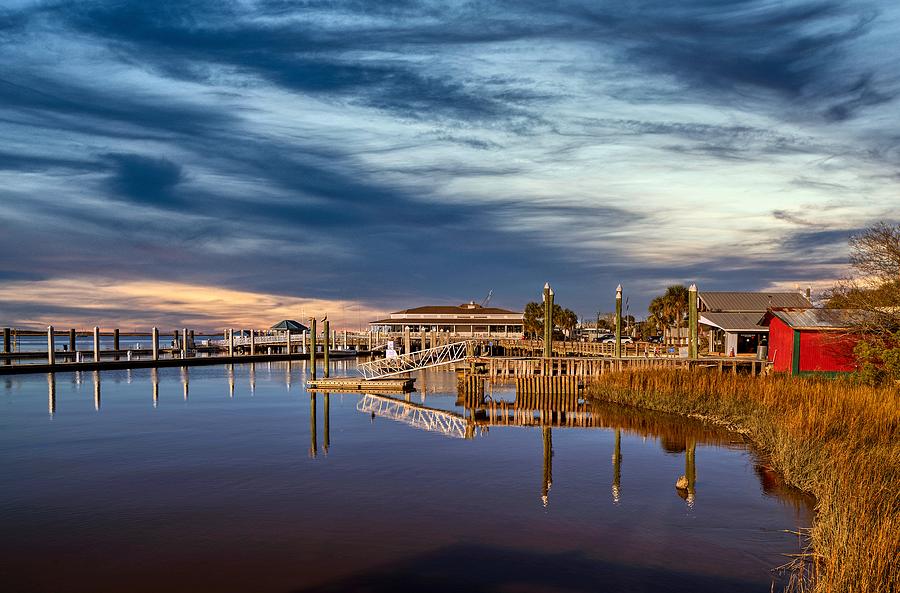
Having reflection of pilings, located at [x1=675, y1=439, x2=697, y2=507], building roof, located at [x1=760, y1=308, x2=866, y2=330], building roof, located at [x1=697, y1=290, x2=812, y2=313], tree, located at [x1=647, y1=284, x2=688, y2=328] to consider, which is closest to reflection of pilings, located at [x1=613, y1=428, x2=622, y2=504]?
reflection of pilings, located at [x1=675, y1=439, x2=697, y2=507]

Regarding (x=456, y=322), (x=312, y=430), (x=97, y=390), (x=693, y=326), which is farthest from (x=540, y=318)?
(x=312, y=430)

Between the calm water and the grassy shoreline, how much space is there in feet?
3.19

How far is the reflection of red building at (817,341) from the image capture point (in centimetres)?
3762

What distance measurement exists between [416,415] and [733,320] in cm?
3546

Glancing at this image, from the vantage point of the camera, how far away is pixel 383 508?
15969mm

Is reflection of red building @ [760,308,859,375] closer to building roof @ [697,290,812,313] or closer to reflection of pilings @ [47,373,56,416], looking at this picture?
building roof @ [697,290,812,313]

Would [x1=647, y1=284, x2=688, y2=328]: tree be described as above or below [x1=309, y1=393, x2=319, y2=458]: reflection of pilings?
above

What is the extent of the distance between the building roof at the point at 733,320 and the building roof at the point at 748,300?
1.61 meters

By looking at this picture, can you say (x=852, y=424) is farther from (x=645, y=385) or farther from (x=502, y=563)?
(x=645, y=385)

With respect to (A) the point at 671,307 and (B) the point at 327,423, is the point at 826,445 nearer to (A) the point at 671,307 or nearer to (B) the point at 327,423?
(B) the point at 327,423

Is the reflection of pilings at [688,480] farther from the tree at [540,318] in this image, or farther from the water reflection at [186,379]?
the tree at [540,318]

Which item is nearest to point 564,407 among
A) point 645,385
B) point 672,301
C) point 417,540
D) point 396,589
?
point 645,385

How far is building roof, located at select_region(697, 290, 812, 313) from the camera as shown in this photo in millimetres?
61188

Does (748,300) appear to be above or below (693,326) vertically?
above
